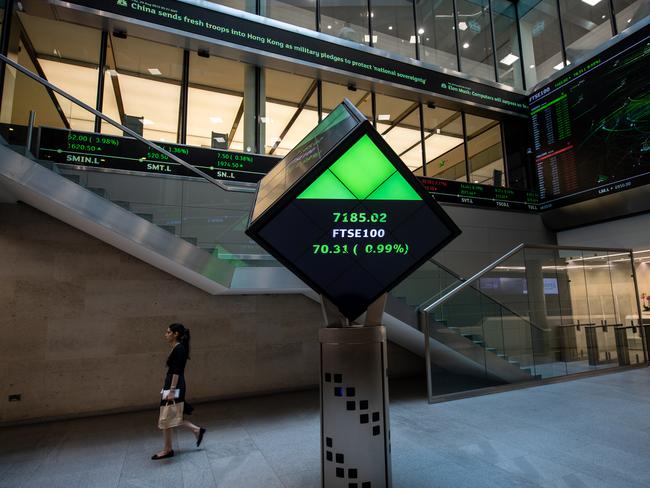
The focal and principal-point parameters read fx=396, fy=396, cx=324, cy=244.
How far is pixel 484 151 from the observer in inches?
436

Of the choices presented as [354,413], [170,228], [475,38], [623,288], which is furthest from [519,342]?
[475,38]

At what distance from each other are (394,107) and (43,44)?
7797 millimetres

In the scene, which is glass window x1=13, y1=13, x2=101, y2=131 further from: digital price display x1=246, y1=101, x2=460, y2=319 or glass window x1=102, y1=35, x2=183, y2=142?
digital price display x1=246, y1=101, x2=460, y2=319

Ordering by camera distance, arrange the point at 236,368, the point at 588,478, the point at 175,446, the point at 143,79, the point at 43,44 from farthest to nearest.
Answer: the point at 143,79 < the point at 43,44 < the point at 236,368 < the point at 175,446 < the point at 588,478

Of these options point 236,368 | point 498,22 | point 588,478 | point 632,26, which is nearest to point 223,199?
point 236,368

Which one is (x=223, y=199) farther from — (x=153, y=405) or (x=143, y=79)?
(x=143, y=79)

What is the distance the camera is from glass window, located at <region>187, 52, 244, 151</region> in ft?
26.5

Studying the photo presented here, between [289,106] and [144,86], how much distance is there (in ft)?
10.5

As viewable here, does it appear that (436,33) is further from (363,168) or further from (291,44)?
(363,168)

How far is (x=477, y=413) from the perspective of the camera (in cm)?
550

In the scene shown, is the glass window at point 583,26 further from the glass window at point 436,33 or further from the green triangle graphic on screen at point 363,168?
the green triangle graphic on screen at point 363,168

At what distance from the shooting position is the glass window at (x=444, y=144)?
10.3 m

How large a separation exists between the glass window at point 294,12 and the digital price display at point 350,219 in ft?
25.8

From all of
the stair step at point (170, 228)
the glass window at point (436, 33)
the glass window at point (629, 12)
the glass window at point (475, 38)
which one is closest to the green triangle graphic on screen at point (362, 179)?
the stair step at point (170, 228)
